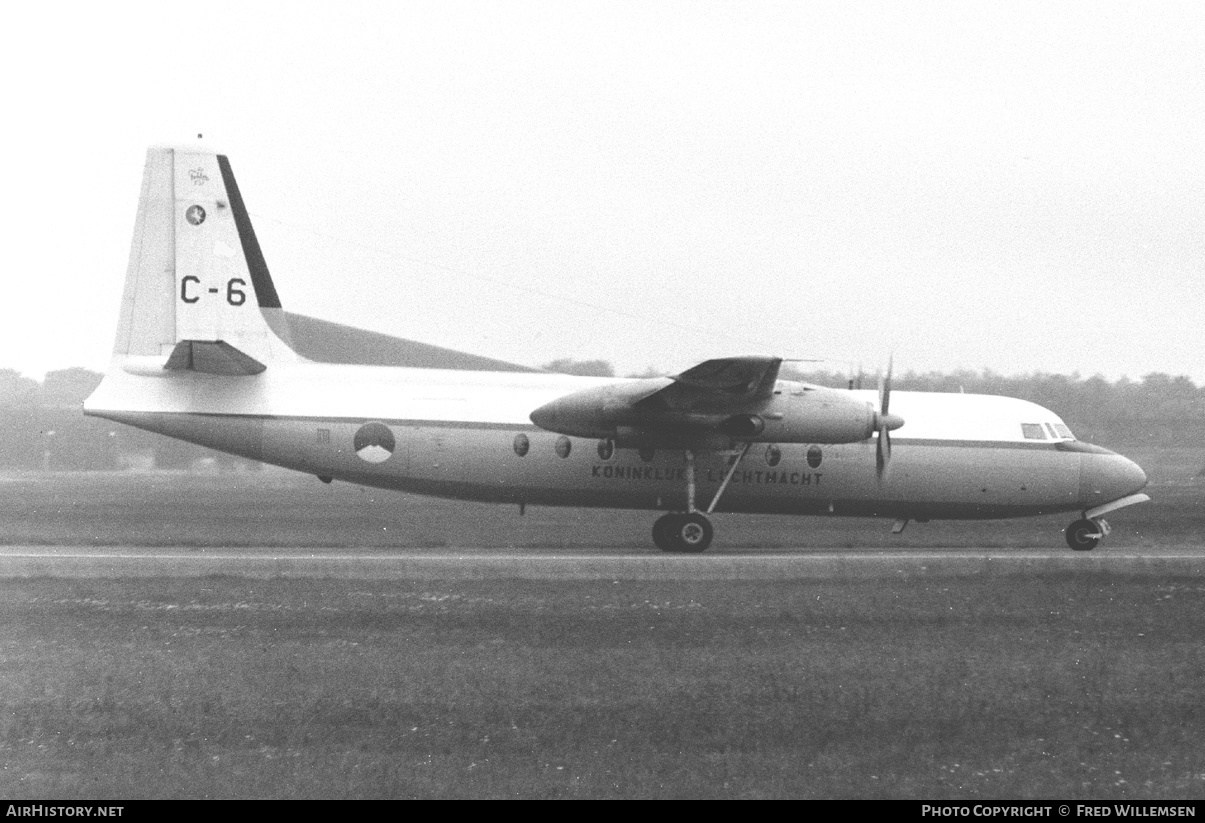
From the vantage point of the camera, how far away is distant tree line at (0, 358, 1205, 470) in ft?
92.9

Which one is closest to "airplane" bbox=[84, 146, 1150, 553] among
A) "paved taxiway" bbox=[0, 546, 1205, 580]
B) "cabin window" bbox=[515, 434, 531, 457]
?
"cabin window" bbox=[515, 434, 531, 457]

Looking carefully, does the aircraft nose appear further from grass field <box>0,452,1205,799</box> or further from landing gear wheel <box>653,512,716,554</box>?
landing gear wheel <box>653,512,716,554</box>

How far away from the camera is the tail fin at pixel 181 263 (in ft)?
72.2

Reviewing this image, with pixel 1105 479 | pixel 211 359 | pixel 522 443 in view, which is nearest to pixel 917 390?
pixel 1105 479

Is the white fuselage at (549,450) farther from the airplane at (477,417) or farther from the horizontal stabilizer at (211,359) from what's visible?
the horizontal stabilizer at (211,359)

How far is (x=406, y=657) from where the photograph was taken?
1366 cm

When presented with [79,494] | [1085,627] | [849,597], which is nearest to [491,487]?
[849,597]

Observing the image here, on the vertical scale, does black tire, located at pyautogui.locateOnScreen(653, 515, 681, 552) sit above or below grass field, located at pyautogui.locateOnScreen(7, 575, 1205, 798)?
above

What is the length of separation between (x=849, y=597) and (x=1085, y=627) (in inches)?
125

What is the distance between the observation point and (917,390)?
2838cm

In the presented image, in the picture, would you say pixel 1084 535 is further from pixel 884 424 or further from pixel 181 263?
pixel 181 263

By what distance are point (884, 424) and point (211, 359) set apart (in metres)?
11.3

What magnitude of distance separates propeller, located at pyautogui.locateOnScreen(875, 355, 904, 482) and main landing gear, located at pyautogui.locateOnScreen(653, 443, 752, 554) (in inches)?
89.2

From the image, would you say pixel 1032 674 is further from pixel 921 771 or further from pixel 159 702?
pixel 159 702
